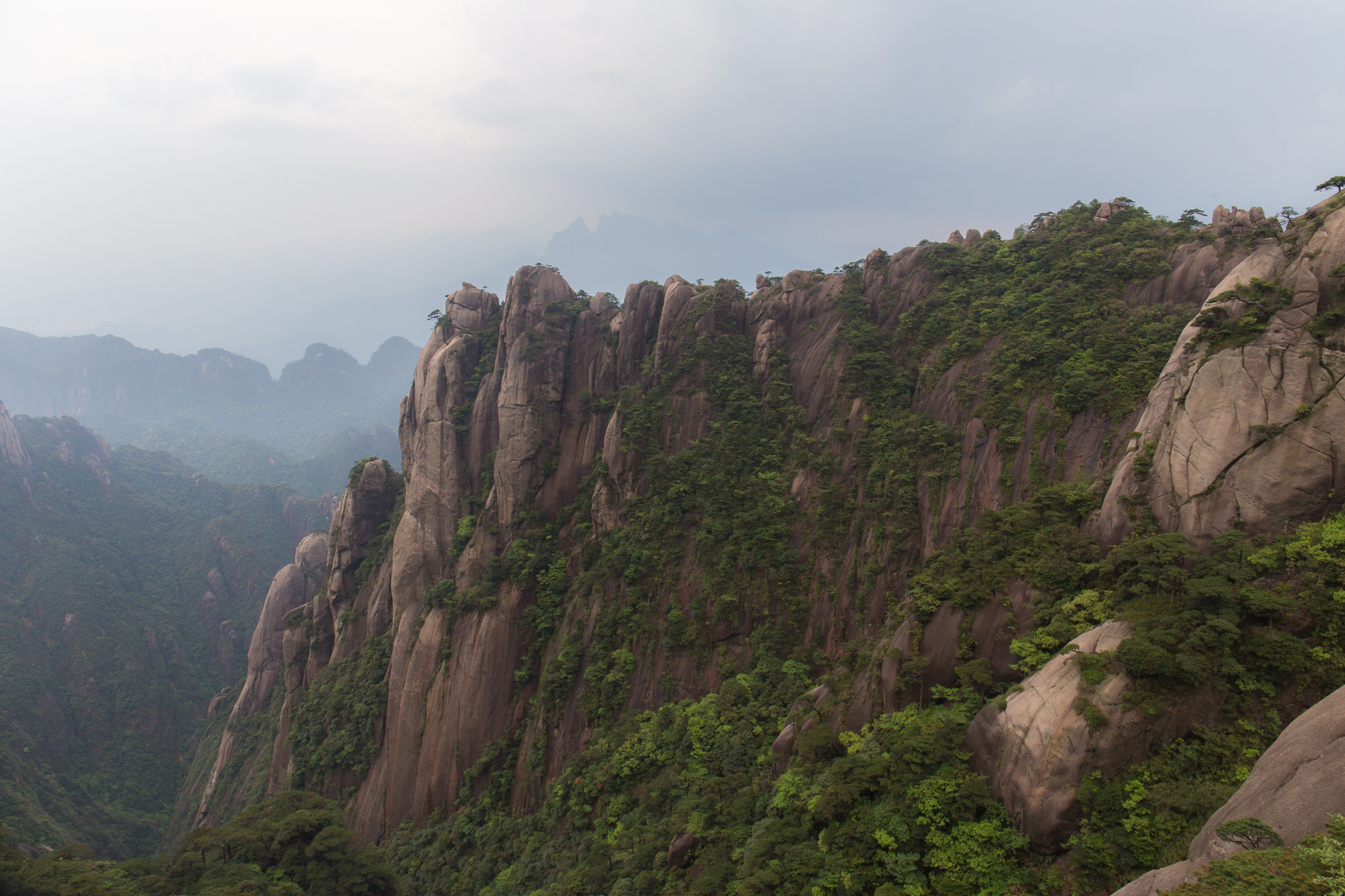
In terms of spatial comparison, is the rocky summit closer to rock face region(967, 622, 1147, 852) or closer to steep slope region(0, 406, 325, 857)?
rock face region(967, 622, 1147, 852)

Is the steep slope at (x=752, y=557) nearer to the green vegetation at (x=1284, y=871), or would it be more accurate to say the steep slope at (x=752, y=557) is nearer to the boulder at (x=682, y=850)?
the boulder at (x=682, y=850)

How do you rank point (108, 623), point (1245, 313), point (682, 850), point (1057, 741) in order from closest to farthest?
point (1057, 741) < point (1245, 313) < point (682, 850) < point (108, 623)

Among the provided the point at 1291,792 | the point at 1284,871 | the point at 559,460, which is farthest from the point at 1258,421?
the point at 559,460

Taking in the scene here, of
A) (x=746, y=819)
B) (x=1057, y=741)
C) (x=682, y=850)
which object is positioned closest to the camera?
(x=1057, y=741)

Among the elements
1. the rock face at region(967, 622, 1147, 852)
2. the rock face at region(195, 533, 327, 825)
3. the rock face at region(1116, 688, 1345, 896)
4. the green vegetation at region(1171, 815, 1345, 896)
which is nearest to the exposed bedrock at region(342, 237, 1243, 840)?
the rock face at region(967, 622, 1147, 852)

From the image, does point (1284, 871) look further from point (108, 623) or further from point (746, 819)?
point (108, 623)

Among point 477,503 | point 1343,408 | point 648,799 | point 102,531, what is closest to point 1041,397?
point 1343,408

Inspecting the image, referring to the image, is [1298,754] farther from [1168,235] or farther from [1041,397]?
[1168,235]
